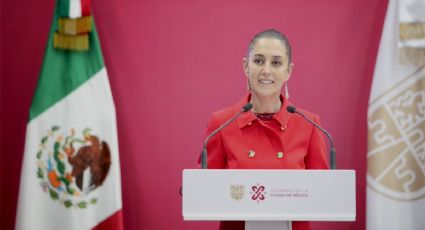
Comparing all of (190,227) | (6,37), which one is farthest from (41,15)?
(190,227)

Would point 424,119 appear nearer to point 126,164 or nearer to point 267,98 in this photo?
point 267,98

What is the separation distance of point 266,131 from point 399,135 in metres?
1.36

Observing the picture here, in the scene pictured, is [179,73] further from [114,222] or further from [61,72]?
[114,222]

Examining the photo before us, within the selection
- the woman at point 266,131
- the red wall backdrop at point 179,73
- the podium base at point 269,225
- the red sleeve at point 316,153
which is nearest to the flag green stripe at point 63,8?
the red wall backdrop at point 179,73

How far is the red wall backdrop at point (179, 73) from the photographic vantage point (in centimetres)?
379

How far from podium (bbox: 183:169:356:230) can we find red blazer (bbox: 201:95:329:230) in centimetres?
41

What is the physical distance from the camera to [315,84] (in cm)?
379

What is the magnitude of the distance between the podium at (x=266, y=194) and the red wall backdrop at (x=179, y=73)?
74.0 inches

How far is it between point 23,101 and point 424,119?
257 centimetres

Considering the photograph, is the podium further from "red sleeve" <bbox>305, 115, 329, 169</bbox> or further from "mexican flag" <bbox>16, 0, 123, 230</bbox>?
"mexican flag" <bbox>16, 0, 123, 230</bbox>

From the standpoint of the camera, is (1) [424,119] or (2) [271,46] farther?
(1) [424,119]

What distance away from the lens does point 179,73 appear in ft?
12.5

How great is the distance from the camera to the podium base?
1989mm

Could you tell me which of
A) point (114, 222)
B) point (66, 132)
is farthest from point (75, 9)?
point (114, 222)
